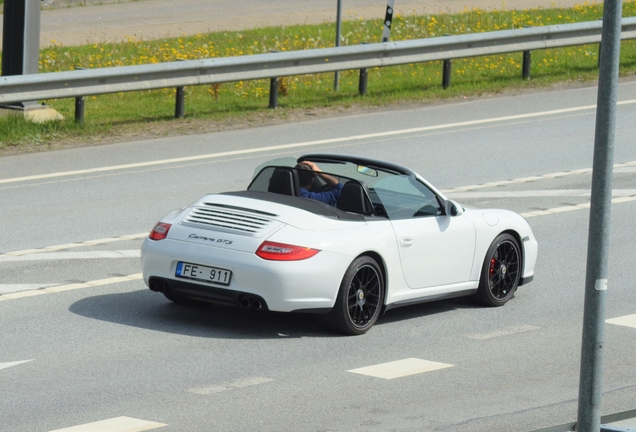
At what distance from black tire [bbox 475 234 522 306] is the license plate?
2.36 metres

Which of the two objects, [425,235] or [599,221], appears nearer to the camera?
[599,221]

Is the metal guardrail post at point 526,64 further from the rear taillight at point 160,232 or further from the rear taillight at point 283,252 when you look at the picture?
the rear taillight at point 283,252

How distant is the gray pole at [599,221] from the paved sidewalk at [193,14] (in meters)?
25.2

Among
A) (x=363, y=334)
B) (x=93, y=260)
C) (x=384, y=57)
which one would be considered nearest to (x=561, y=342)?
(x=363, y=334)

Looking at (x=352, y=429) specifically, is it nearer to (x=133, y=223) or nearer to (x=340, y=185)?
(x=340, y=185)

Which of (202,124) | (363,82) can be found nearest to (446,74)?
(363,82)

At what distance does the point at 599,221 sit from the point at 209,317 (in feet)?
14.6

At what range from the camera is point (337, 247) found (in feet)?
31.9

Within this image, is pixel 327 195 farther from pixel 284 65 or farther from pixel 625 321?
pixel 284 65

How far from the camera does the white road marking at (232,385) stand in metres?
8.42

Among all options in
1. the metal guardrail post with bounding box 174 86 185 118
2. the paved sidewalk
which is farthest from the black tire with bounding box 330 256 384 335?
the paved sidewalk

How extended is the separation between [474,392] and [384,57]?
13.4m

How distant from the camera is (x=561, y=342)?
32.6 ft

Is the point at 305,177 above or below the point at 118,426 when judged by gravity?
above
